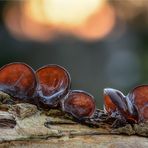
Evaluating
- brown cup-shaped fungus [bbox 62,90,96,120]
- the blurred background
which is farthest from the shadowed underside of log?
the blurred background

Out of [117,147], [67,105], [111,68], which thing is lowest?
[111,68]

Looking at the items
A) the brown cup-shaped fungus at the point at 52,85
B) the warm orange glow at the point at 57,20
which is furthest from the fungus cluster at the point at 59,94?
the warm orange glow at the point at 57,20

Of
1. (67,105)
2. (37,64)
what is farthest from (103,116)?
(37,64)

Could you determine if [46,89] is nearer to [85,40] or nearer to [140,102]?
[140,102]

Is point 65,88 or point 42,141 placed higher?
point 65,88

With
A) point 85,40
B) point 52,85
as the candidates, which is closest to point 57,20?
point 85,40

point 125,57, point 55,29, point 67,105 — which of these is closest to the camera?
point 67,105

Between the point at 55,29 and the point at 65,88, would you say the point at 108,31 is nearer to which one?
the point at 55,29

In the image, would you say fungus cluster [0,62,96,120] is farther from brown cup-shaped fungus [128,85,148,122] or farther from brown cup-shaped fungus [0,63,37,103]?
brown cup-shaped fungus [128,85,148,122]
